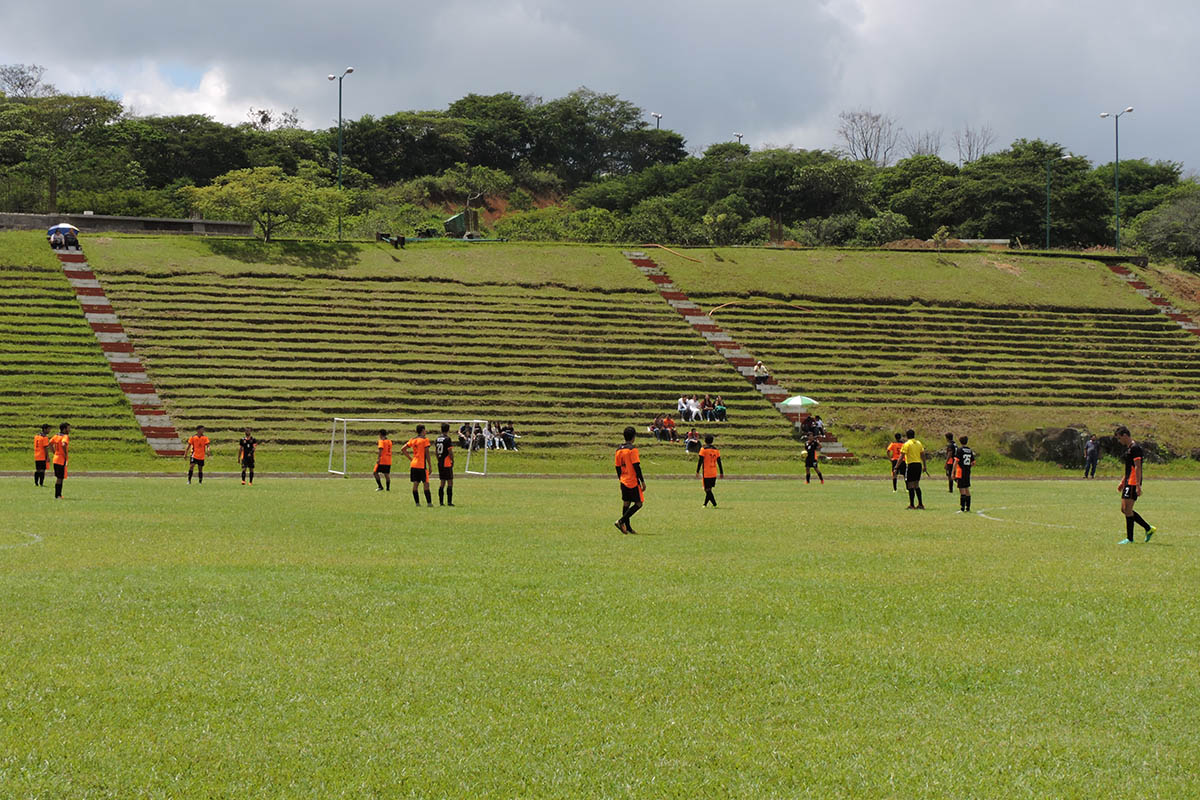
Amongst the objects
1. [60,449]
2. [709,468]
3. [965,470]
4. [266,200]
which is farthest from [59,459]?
[266,200]

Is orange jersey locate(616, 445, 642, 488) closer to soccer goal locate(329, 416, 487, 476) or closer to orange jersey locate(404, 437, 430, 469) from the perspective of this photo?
orange jersey locate(404, 437, 430, 469)

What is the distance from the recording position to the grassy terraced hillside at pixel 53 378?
127 feet

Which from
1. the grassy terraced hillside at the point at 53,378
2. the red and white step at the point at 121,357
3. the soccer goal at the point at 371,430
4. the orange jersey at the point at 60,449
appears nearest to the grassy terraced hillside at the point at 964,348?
the soccer goal at the point at 371,430

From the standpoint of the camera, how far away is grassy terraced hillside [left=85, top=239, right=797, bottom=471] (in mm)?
43500

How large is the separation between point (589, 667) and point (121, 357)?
1658 inches

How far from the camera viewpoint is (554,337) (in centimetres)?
5294

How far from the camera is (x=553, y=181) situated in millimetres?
109062

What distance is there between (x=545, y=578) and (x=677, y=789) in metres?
6.57

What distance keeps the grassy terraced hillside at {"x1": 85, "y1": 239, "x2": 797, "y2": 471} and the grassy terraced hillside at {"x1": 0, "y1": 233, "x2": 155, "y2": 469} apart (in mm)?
1974

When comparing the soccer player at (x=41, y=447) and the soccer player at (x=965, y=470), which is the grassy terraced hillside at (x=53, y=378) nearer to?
the soccer player at (x=41, y=447)

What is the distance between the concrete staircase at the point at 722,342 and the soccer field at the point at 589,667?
2906 cm

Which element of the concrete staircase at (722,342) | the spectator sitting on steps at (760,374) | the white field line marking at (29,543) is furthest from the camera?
the spectator sitting on steps at (760,374)

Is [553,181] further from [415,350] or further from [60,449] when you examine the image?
[60,449]

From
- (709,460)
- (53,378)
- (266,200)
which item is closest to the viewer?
(709,460)
